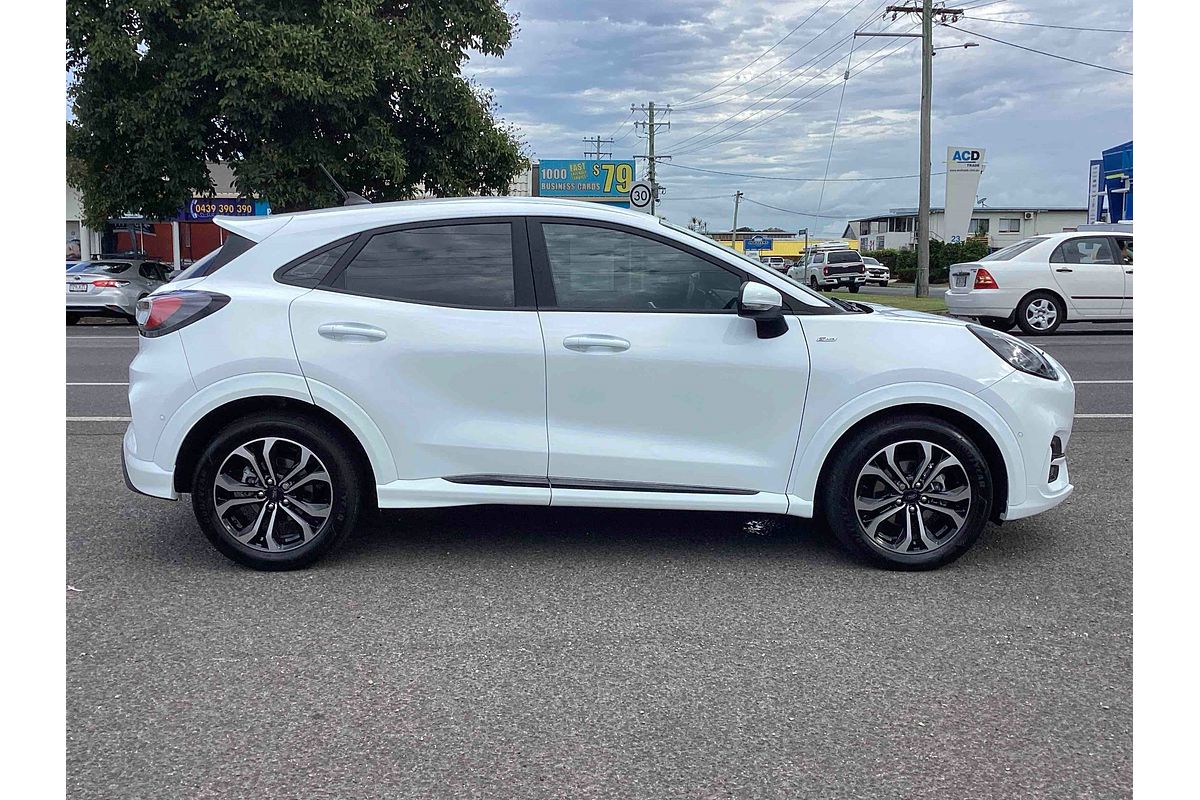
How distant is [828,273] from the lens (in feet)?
155

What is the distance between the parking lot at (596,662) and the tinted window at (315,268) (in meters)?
1.30

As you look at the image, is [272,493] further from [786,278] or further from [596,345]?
[786,278]

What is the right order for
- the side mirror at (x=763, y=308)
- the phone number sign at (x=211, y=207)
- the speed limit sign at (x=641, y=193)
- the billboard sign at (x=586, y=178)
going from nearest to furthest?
the side mirror at (x=763, y=308) → the speed limit sign at (x=641, y=193) → the phone number sign at (x=211, y=207) → the billboard sign at (x=586, y=178)

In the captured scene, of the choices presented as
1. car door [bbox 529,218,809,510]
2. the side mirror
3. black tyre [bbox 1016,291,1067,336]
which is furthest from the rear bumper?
black tyre [bbox 1016,291,1067,336]

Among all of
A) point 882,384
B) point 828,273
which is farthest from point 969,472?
point 828,273

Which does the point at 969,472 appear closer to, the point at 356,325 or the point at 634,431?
the point at 634,431

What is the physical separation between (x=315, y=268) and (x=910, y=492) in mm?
2872

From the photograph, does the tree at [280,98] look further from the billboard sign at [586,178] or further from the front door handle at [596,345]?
the billboard sign at [586,178]

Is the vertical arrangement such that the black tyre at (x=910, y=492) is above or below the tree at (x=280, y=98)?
below

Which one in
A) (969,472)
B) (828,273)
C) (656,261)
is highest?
(828,273)

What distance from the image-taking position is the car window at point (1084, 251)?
1717 cm

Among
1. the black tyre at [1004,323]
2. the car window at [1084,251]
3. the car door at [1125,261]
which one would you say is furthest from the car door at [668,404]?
the car door at [1125,261]

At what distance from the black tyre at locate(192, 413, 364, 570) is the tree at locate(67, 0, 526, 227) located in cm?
1637

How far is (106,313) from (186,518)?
18.1m
